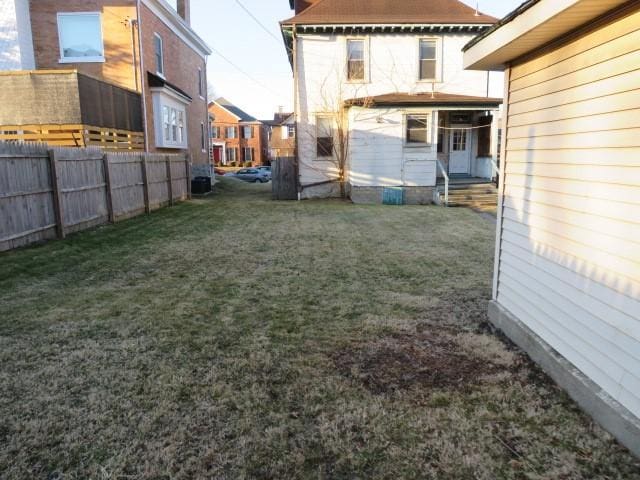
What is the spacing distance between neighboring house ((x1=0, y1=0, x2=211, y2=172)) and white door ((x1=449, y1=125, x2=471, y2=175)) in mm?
12243

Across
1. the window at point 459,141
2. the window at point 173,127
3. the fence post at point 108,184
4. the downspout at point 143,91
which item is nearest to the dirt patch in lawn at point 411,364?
the fence post at point 108,184

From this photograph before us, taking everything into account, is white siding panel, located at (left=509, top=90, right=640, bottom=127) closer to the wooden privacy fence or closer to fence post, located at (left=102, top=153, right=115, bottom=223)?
the wooden privacy fence

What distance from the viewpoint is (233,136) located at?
5941 centimetres

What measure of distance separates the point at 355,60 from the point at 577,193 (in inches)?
663

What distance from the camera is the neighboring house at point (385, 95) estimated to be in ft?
57.1

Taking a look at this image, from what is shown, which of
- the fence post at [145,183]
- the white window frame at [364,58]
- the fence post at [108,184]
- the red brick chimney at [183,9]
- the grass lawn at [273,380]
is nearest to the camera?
the grass lawn at [273,380]

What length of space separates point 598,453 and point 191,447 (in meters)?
2.53

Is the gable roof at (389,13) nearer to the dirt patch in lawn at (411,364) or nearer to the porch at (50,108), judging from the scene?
the porch at (50,108)

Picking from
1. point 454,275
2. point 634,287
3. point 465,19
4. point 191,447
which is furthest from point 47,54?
point 634,287

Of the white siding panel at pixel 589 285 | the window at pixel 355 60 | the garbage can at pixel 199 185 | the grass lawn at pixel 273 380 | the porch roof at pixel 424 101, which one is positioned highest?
the window at pixel 355 60

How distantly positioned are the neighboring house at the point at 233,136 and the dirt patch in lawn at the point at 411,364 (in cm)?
5473

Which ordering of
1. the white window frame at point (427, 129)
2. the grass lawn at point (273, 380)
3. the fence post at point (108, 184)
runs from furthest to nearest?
the white window frame at point (427, 129), the fence post at point (108, 184), the grass lawn at point (273, 380)

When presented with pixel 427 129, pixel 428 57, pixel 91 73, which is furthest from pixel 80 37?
pixel 428 57

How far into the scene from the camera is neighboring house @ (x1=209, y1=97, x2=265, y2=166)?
5878cm
